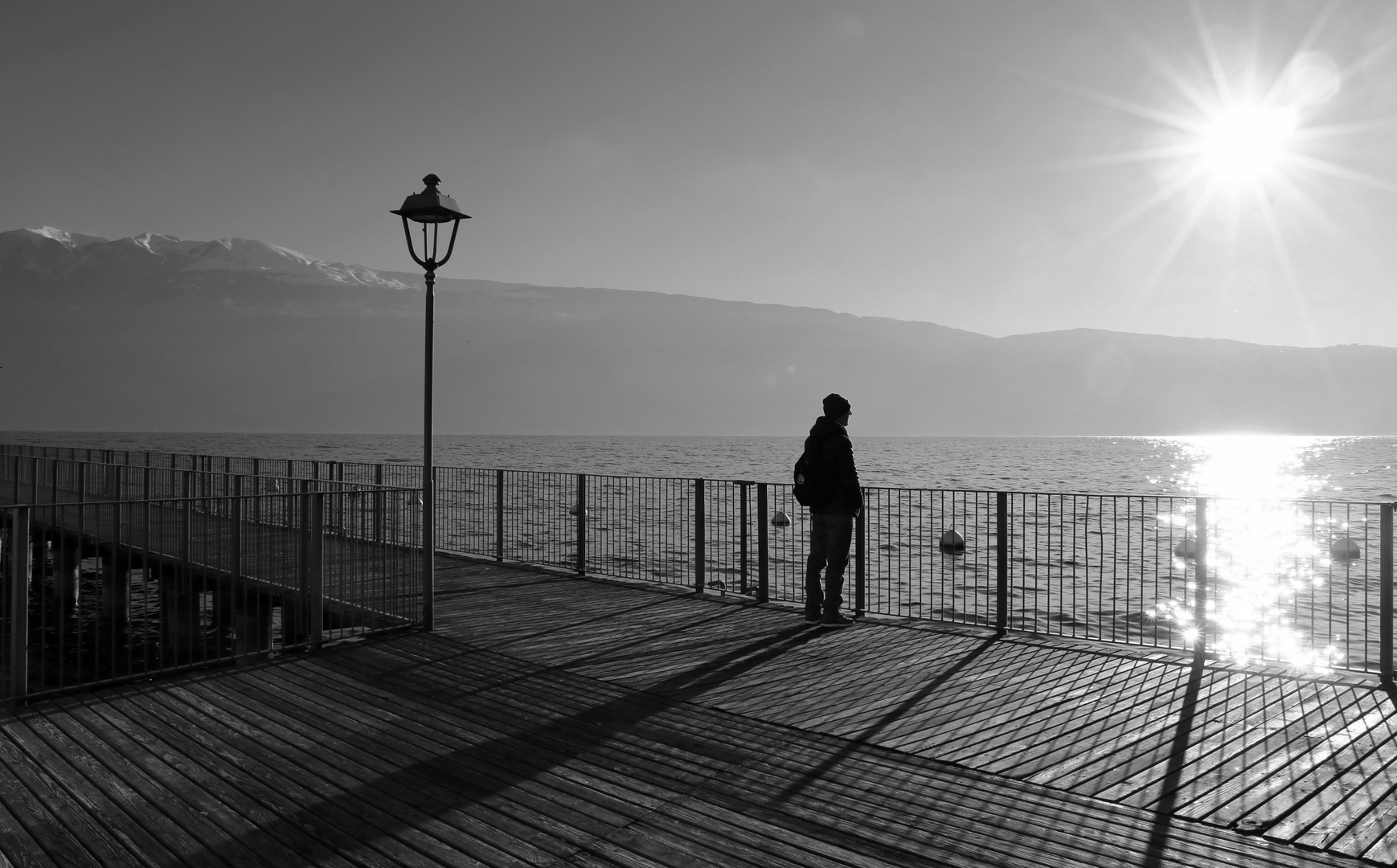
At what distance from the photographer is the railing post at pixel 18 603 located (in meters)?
5.96

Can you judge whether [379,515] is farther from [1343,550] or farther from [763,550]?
[1343,550]

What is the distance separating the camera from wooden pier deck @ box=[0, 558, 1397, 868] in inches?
159

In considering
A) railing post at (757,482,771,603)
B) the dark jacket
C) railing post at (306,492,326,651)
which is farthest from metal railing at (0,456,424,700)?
the dark jacket

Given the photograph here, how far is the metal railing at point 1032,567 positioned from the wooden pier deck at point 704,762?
1.91 m

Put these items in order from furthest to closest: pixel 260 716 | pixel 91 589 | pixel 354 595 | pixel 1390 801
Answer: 1. pixel 91 589
2. pixel 354 595
3. pixel 260 716
4. pixel 1390 801

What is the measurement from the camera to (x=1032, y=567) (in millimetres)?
26047

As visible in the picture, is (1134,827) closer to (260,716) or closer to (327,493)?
(260,716)

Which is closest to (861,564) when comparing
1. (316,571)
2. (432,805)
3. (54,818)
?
(316,571)

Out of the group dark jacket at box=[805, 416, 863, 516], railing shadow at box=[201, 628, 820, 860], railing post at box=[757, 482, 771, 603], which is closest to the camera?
railing shadow at box=[201, 628, 820, 860]

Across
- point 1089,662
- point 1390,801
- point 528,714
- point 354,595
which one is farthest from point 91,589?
point 1390,801

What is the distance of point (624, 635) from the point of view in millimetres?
8359

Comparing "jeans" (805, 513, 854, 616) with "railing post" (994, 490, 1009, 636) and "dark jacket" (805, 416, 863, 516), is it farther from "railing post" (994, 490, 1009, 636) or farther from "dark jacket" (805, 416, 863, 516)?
"railing post" (994, 490, 1009, 636)

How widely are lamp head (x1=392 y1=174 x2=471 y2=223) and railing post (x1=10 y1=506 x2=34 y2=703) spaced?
405cm

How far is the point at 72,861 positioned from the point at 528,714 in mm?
2582
